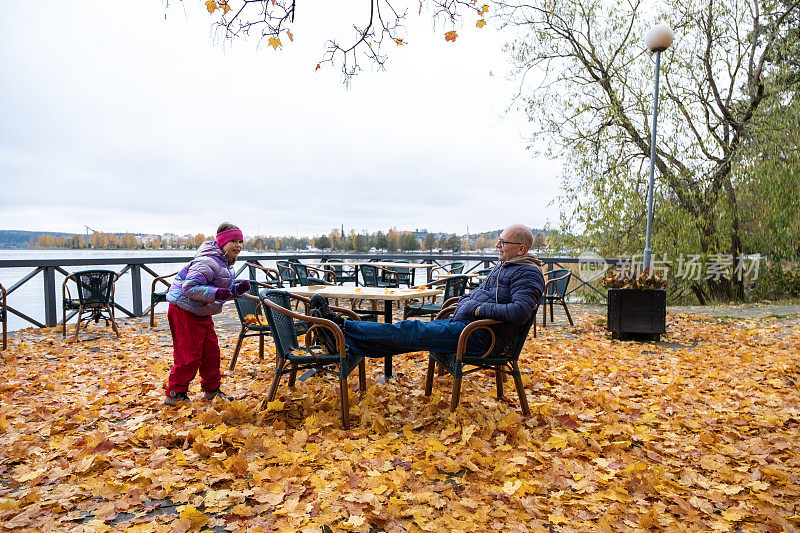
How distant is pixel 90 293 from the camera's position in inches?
254

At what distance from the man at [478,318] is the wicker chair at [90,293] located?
4.52m

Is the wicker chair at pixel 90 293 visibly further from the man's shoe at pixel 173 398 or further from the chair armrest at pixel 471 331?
the chair armrest at pixel 471 331

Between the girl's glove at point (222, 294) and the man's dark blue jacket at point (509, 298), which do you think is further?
the girl's glove at point (222, 294)

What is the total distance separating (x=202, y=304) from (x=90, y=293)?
385 cm

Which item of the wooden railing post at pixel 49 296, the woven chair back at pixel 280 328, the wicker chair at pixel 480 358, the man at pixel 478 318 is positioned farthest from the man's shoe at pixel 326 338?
the wooden railing post at pixel 49 296

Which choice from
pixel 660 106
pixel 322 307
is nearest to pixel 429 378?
pixel 322 307

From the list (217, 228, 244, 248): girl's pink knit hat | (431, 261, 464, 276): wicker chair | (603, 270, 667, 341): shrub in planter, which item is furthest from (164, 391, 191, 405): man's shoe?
(431, 261, 464, 276): wicker chair

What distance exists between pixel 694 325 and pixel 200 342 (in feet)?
22.9

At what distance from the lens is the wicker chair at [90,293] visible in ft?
20.9

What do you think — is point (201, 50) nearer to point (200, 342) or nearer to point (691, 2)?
point (200, 342)

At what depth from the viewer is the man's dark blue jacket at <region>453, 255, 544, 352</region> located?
3.20 m

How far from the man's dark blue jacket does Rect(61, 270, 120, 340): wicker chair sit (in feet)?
16.9

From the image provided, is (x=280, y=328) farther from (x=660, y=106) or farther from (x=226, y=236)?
(x=660, y=106)

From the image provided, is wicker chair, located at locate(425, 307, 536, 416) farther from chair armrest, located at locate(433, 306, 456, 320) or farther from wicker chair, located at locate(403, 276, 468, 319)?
wicker chair, located at locate(403, 276, 468, 319)
